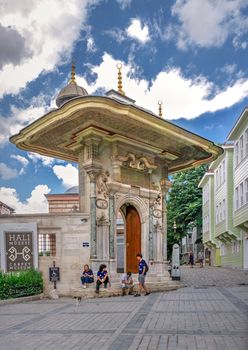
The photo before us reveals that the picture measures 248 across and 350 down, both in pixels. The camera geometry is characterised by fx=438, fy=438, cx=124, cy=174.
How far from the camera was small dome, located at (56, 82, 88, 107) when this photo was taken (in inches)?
768

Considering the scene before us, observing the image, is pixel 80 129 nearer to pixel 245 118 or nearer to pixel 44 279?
pixel 44 279

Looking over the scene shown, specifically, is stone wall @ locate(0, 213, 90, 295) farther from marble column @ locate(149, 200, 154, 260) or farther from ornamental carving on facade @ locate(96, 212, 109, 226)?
marble column @ locate(149, 200, 154, 260)

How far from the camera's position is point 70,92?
772 inches

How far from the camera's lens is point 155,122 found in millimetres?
15570

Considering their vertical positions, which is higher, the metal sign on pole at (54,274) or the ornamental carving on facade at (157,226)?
the ornamental carving on facade at (157,226)

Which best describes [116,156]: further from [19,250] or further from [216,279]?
[216,279]

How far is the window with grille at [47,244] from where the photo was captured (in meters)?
15.9

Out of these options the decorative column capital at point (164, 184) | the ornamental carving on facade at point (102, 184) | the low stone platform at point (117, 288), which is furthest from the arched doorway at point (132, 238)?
the ornamental carving on facade at point (102, 184)

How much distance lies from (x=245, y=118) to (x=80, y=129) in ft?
49.7

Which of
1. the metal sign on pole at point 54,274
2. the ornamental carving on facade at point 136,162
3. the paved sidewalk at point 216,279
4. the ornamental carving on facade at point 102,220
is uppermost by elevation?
the ornamental carving on facade at point 136,162

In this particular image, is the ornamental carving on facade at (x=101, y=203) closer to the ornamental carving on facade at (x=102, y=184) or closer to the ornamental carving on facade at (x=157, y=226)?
the ornamental carving on facade at (x=102, y=184)

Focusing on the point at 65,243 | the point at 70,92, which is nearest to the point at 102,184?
the point at 65,243

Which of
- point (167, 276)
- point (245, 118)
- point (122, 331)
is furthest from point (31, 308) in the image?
point (245, 118)

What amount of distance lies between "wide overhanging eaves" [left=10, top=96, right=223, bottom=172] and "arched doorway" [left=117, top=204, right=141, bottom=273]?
2841 millimetres
